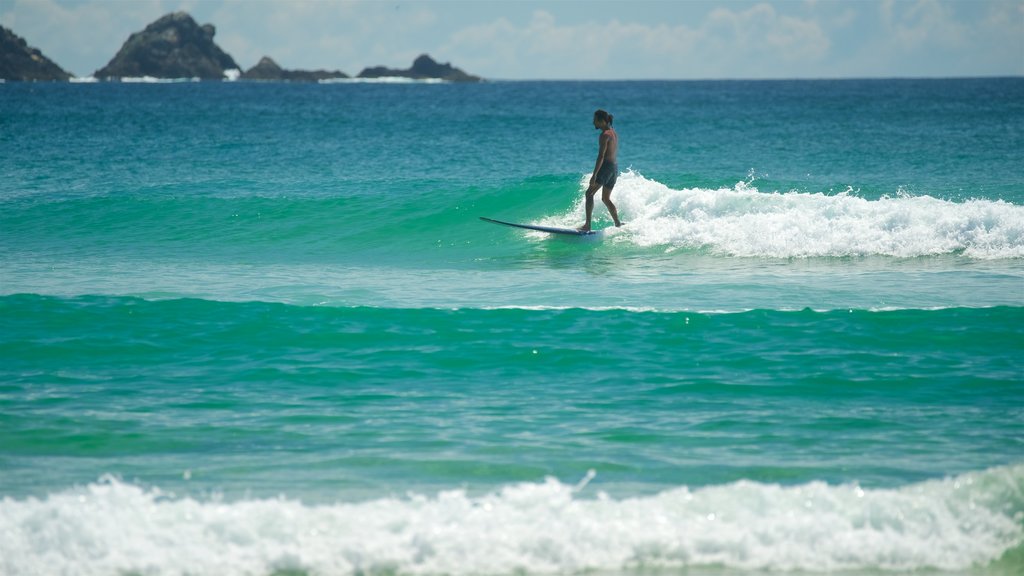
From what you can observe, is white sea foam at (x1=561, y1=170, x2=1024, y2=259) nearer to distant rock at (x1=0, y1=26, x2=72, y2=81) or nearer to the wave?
the wave

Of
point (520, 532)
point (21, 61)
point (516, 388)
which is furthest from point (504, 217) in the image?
point (21, 61)

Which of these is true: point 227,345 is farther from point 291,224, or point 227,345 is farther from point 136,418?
point 291,224

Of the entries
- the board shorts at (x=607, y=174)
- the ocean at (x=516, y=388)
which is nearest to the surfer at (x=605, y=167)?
the board shorts at (x=607, y=174)

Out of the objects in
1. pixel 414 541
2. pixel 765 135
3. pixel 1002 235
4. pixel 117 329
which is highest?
pixel 765 135

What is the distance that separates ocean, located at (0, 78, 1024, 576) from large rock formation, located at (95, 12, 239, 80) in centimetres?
15953

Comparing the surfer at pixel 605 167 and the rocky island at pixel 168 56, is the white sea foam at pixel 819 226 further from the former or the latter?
the rocky island at pixel 168 56

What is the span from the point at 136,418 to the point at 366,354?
7.20 ft

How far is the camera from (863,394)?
745 cm

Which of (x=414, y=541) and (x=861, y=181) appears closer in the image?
(x=414, y=541)

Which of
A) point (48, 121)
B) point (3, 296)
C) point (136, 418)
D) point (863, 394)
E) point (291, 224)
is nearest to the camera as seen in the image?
point (136, 418)

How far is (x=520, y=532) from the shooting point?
16.9 feet

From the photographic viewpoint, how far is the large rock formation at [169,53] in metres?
168

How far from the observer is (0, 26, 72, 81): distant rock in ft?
497

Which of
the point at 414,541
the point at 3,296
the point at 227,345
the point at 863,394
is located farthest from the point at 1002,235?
the point at 3,296
